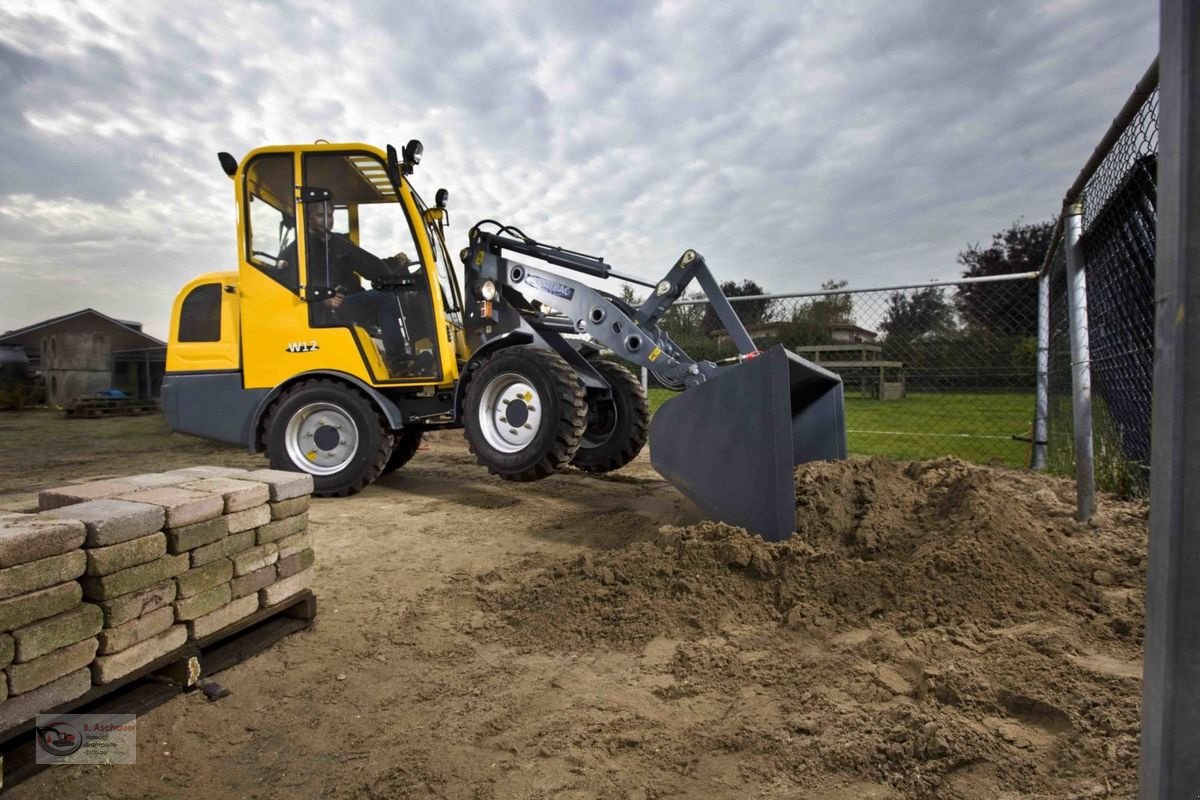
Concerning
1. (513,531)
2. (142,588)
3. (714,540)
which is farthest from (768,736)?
(513,531)

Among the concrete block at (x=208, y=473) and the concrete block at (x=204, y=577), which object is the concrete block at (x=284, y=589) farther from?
the concrete block at (x=208, y=473)

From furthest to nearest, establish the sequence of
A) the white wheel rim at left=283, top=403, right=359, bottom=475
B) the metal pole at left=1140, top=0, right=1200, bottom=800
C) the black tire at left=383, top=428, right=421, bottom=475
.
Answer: the black tire at left=383, top=428, right=421, bottom=475
the white wheel rim at left=283, top=403, right=359, bottom=475
the metal pole at left=1140, top=0, right=1200, bottom=800

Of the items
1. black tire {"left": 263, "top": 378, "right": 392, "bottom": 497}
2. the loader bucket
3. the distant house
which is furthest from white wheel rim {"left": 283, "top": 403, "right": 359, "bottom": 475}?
the distant house

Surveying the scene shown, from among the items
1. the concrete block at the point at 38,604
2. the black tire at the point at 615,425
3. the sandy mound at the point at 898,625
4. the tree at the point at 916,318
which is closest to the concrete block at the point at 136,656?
the concrete block at the point at 38,604

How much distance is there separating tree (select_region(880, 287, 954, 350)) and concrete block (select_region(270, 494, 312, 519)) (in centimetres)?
629

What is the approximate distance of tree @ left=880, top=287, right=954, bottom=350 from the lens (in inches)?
282

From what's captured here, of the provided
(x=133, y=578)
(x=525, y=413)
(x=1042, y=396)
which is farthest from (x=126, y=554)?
(x=1042, y=396)

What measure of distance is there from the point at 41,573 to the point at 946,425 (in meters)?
7.60

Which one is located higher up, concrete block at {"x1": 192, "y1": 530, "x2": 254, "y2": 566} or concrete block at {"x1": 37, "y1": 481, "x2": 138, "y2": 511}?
concrete block at {"x1": 37, "y1": 481, "x2": 138, "y2": 511}

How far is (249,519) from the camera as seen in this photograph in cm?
301

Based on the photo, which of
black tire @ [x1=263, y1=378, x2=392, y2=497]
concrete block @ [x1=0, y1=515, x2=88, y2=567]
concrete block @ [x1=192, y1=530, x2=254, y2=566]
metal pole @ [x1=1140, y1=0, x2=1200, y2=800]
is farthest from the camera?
black tire @ [x1=263, y1=378, x2=392, y2=497]

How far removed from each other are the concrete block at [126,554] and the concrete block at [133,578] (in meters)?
0.02

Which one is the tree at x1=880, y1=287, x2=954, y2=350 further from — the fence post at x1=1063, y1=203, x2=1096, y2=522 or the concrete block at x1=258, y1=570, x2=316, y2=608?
the concrete block at x1=258, y1=570, x2=316, y2=608

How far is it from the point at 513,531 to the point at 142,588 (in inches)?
114
